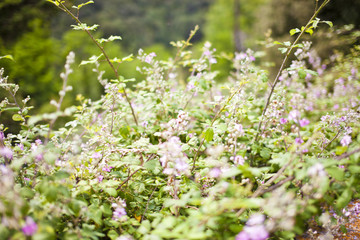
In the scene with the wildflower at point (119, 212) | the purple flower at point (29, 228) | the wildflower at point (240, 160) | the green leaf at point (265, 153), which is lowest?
the purple flower at point (29, 228)

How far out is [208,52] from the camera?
2.77 metres

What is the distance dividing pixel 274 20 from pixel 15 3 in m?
8.00

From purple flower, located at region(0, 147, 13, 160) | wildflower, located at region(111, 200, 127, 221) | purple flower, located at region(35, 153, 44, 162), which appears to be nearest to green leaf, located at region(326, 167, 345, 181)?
wildflower, located at region(111, 200, 127, 221)

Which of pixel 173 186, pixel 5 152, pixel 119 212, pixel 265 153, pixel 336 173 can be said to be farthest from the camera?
pixel 265 153

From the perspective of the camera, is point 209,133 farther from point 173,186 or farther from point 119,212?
point 119,212

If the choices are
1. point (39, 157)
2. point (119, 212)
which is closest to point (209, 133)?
point (119, 212)

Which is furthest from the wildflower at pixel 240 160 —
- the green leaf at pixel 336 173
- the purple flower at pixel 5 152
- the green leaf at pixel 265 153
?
the purple flower at pixel 5 152

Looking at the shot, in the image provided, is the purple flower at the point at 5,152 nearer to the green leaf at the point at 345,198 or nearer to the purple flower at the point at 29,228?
the purple flower at the point at 29,228

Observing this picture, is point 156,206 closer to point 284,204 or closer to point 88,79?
point 284,204

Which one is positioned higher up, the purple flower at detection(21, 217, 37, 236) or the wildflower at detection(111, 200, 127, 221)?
the wildflower at detection(111, 200, 127, 221)

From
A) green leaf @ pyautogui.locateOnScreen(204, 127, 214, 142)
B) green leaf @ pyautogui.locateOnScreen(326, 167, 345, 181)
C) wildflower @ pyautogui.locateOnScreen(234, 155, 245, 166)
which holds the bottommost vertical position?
green leaf @ pyautogui.locateOnScreen(326, 167, 345, 181)

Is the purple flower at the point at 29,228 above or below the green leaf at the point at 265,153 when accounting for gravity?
below

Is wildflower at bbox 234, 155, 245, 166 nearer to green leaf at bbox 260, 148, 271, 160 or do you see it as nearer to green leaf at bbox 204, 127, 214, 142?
green leaf at bbox 204, 127, 214, 142

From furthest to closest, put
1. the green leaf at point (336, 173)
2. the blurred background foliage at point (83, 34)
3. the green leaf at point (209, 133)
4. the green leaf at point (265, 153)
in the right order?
the blurred background foliage at point (83, 34) → the green leaf at point (265, 153) → the green leaf at point (209, 133) → the green leaf at point (336, 173)
